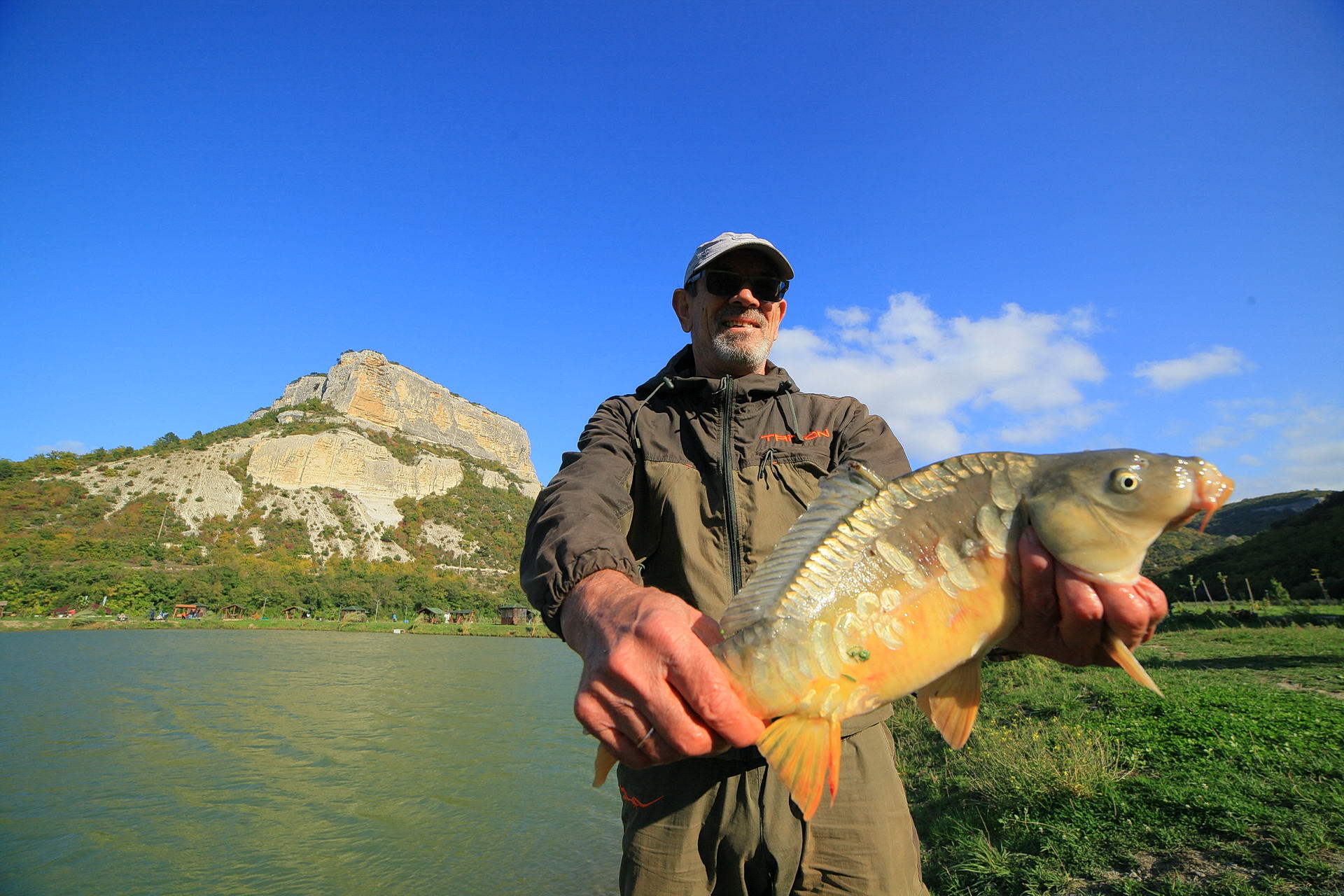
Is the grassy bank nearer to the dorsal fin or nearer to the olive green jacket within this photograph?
the olive green jacket

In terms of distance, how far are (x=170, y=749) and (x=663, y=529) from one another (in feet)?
61.5

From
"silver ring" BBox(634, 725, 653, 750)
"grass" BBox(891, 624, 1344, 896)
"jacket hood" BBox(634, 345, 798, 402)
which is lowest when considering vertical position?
"grass" BBox(891, 624, 1344, 896)

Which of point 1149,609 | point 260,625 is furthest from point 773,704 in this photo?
point 260,625

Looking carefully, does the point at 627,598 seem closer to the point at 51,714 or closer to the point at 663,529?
the point at 663,529

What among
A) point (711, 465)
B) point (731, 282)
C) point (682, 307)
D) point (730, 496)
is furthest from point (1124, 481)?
point (682, 307)

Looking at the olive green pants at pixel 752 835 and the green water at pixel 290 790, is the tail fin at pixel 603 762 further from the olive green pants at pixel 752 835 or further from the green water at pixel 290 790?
the green water at pixel 290 790

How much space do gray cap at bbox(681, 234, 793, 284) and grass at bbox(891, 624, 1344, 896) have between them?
507cm

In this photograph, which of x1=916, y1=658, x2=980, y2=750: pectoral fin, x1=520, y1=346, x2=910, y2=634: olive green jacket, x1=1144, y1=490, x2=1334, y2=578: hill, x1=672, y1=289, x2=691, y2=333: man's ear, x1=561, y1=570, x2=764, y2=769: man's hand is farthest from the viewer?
x1=1144, y1=490, x2=1334, y2=578: hill

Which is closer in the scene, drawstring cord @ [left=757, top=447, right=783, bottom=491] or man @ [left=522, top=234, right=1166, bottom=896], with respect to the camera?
man @ [left=522, top=234, right=1166, bottom=896]

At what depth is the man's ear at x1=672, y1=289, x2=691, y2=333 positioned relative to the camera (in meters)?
3.58

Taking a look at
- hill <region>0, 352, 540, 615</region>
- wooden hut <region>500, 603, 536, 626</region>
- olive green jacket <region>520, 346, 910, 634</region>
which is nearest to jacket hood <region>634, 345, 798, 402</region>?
olive green jacket <region>520, 346, 910, 634</region>

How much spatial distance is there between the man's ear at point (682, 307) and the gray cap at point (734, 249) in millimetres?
232

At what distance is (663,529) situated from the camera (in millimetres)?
2641

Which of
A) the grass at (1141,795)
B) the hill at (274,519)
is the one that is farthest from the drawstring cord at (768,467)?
the hill at (274,519)
